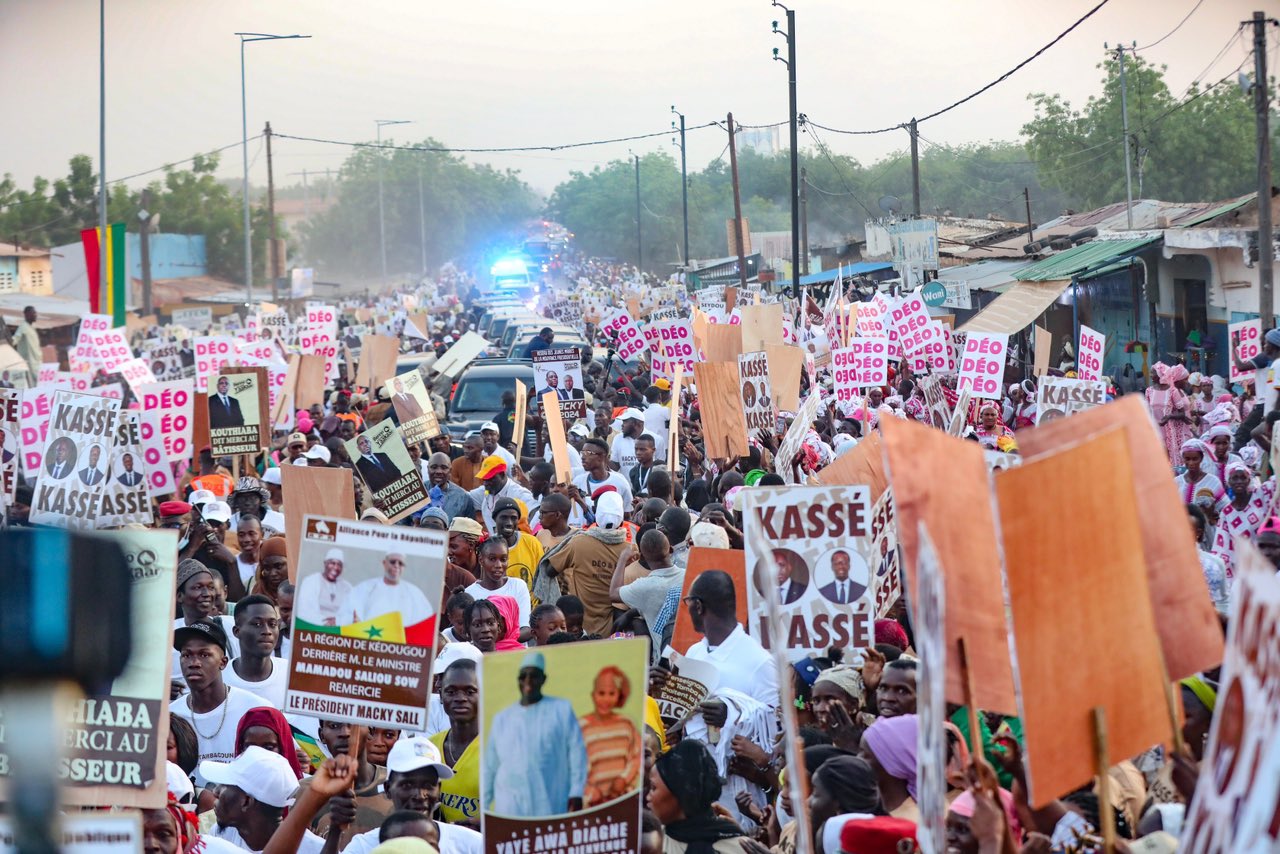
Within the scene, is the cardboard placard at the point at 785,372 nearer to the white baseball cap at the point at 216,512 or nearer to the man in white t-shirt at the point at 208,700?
the white baseball cap at the point at 216,512

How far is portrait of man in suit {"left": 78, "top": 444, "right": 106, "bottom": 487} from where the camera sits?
381 inches

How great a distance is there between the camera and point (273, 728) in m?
5.49

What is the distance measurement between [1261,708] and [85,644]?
1665 millimetres

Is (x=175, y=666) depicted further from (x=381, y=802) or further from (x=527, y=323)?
(x=527, y=323)

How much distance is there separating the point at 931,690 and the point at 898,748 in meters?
1.78

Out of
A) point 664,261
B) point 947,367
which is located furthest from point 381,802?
point 664,261

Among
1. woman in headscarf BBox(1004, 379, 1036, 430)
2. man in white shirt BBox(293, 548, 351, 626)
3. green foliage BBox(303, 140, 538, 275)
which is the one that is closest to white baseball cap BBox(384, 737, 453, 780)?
man in white shirt BBox(293, 548, 351, 626)

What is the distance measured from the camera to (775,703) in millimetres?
5734

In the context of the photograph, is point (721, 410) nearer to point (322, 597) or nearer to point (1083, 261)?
point (322, 597)

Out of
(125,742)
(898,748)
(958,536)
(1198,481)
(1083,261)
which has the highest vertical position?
(1083,261)

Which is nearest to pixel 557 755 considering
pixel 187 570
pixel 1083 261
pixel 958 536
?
pixel 958 536

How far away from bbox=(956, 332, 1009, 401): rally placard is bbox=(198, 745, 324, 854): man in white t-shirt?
33.5 feet

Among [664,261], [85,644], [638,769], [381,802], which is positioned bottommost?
[381,802]

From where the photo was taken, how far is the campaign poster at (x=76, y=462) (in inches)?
380
